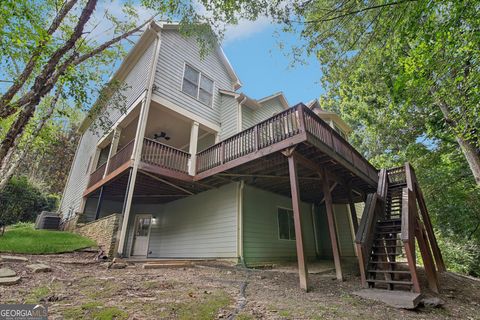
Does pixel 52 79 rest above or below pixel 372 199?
above

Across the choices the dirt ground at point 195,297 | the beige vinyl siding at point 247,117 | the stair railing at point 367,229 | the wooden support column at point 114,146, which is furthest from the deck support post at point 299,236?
the wooden support column at point 114,146

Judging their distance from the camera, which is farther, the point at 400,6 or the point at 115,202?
the point at 115,202

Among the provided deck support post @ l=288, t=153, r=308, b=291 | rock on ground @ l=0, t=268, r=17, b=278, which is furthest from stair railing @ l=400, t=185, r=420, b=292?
rock on ground @ l=0, t=268, r=17, b=278

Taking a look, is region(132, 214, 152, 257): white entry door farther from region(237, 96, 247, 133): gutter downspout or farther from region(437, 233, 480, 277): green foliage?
region(437, 233, 480, 277): green foliage

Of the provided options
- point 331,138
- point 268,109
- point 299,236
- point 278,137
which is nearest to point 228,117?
point 268,109

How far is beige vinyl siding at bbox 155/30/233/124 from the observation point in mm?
9789

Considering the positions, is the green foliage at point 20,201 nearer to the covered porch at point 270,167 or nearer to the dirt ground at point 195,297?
the covered porch at point 270,167

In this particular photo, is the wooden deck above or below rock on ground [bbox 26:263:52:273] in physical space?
above

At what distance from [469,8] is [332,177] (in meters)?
5.47

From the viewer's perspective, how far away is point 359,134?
2261 cm

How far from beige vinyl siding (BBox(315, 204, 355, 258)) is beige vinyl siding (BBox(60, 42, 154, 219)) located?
1121 centimetres

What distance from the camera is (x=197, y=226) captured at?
10.1 metres

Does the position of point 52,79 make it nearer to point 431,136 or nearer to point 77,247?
point 77,247

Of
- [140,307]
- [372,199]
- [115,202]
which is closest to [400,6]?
[372,199]
